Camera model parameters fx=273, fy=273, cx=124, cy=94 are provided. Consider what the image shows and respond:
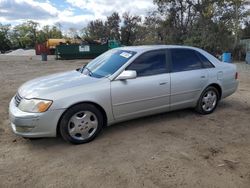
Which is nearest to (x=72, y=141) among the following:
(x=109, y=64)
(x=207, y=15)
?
(x=109, y=64)

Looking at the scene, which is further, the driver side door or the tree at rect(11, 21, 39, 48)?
the tree at rect(11, 21, 39, 48)

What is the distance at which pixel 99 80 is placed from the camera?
14.5ft

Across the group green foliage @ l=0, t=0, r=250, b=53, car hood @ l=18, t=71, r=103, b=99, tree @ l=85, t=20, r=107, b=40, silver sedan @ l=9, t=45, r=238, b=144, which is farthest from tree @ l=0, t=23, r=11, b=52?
silver sedan @ l=9, t=45, r=238, b=144

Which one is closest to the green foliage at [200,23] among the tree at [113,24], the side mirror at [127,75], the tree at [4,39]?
the side mirror at [127,75]

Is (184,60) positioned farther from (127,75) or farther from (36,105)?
(36,105)

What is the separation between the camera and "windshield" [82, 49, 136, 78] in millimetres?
4668

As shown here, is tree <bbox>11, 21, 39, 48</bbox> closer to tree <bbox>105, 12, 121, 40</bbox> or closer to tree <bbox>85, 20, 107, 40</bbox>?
tree <bbox>85, 20, 107, 40</bbox>

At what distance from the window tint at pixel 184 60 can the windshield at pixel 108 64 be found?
33.9 inches

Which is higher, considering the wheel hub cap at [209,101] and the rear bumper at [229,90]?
the rear bumper at [229,90]

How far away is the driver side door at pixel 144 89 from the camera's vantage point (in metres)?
4.48

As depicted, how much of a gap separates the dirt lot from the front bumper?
285 millimetres

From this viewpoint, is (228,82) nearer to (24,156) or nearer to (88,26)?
(24,156)

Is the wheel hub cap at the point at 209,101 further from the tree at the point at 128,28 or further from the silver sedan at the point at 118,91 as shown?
the tree at the point at 128,28

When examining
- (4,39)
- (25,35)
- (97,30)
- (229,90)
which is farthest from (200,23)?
(25,35)
